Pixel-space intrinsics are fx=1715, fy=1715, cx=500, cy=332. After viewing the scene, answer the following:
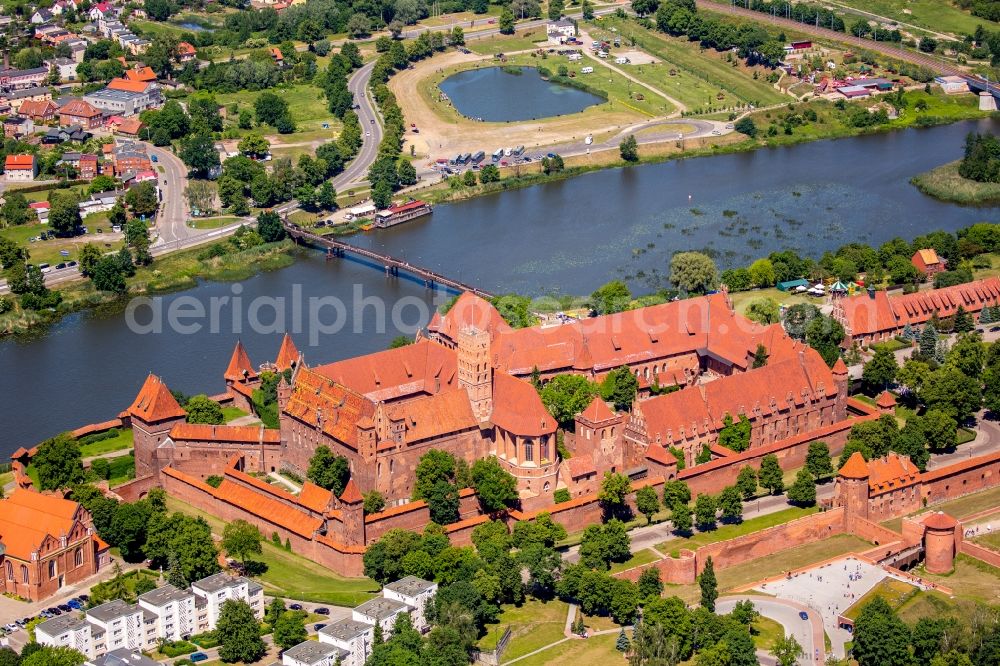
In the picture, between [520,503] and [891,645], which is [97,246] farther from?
[891,645]

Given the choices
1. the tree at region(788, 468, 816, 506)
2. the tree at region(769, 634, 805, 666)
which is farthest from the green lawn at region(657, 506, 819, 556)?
the tree at region(769, 634, 805, 666)

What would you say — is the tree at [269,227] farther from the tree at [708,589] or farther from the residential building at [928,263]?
the tree at [708,589]

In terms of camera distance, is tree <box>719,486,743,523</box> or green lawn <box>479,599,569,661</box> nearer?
green lawn <box>479,599,569,661</box>

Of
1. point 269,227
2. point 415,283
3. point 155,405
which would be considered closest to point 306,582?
point 155,405

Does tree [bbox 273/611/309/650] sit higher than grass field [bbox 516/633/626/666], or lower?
higher

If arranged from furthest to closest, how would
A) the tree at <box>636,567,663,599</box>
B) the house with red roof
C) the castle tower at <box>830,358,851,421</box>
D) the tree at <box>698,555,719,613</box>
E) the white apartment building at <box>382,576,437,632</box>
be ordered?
the castle tower at <box>830,358,851,421</box>, the house with red roof, the tree at <box>636,567,663,599</box>, the tree at <box>698,555,719,613</box>, the white apartment building at <box>382,576,437,632</box>

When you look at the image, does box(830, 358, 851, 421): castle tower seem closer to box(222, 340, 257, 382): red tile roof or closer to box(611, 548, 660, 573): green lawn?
box(611, 548, 660, 573): green lawn

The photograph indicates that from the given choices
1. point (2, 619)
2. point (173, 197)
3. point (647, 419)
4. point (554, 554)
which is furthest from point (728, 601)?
point (173, 197)

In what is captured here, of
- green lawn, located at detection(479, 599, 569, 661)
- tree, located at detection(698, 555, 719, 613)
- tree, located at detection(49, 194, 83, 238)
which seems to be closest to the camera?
green lawn, located at detection(479, 599, 569, 661)
